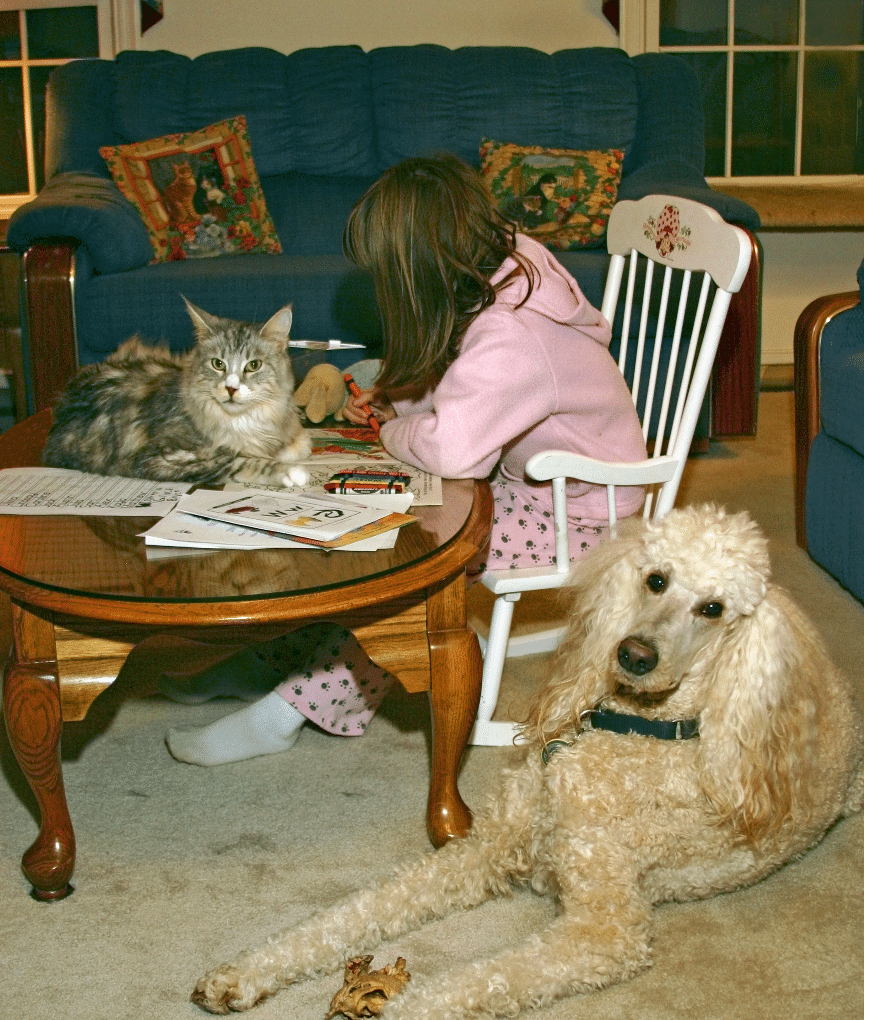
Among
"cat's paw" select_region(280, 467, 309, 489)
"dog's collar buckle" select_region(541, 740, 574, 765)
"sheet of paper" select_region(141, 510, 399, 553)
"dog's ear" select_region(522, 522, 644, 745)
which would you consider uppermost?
"cat's paw" select_region(280, 467, 309, 489)

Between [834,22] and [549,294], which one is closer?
[549,294]

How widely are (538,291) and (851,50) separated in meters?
3.86

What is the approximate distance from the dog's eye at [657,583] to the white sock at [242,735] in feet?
2.61

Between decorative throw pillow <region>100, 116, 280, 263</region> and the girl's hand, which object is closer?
the girl's hand

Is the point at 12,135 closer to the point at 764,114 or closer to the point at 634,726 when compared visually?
the point at 764,114

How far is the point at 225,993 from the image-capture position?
1424mm

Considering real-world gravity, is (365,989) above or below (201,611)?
below

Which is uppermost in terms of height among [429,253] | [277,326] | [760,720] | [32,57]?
[32,57]

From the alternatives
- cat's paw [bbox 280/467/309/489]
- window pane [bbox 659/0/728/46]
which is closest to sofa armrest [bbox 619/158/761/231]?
window pane [bbox 659/0/728/46]

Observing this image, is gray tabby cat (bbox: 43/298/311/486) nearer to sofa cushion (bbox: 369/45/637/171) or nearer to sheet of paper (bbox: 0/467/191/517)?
sheet of paper (bbox: 0/467/191/517)

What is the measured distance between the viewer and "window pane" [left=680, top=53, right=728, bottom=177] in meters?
4.97

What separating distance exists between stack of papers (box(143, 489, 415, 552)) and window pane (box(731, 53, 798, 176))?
13.3 feet

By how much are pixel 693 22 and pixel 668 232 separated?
3.29 metres

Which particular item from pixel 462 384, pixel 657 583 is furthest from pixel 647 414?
pixel 657 583
